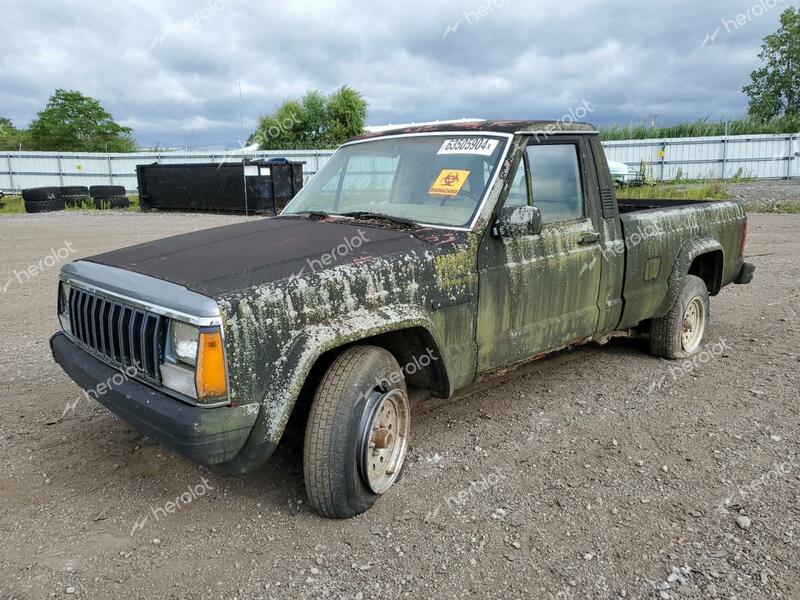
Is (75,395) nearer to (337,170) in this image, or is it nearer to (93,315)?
(93,315)

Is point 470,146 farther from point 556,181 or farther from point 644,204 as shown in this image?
point 644,204

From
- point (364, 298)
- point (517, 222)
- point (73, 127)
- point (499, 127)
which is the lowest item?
point (364, 298)

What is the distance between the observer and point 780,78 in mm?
45031

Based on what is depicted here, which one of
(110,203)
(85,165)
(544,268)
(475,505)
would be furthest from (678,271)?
(85,165)

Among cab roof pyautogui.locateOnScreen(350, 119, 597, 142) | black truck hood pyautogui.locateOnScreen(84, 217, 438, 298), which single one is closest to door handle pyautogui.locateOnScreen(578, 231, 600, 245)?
cab roof pyautogui.locateOnScreen(350, 119, 597, 142)

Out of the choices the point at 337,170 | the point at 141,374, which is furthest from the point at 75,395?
the point at 337,170

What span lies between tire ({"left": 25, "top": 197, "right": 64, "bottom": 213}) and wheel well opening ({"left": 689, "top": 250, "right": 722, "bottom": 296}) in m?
22.3

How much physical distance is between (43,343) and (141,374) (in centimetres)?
363

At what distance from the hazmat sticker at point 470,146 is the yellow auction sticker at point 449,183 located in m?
0.16

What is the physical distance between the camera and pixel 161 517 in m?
2.96

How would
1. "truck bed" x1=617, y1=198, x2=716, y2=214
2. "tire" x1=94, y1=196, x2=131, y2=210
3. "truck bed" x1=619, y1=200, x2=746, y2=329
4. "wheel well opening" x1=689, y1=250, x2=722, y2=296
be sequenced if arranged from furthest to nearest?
"tire" x1=94, y1=196, x2=131, y2=210, "truck bed" x1=617, y1=198, x2=716, y2=214, "wheel well opening" x1=689, y1=250, x2=722, y2=296, "truck bed" x1=619, y1=200, x2=746, y2=329

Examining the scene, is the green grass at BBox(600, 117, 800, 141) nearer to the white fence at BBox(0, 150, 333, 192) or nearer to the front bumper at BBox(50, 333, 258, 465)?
the white fence at BBox(0, 150, 333, 192)

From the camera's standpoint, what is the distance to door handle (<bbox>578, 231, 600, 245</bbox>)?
3986 millimetres

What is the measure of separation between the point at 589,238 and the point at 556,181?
0.44 meters
